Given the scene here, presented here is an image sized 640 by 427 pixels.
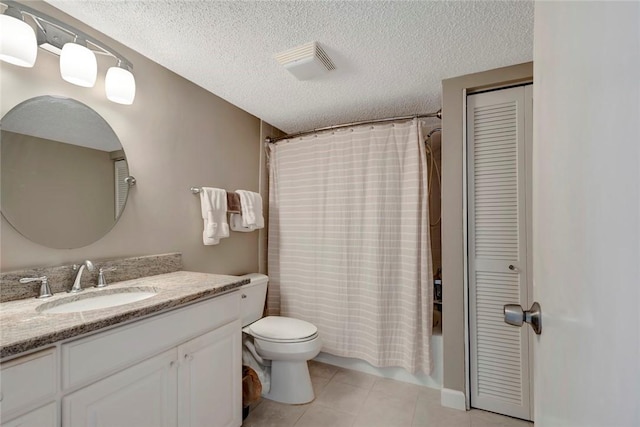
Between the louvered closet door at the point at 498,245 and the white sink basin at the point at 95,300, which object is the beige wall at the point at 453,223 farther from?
the white sink basin at the point at 95,300

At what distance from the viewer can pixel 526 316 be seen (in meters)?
0.66

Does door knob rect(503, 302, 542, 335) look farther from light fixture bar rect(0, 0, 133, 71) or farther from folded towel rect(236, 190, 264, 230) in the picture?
light fixture bar rect(0, 0, 133, 71)

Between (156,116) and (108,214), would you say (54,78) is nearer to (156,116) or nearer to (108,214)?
(156,116)

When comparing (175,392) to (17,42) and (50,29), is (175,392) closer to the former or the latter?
(17,42)

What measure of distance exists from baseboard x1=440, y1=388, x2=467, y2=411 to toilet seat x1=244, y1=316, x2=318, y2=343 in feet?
2.93

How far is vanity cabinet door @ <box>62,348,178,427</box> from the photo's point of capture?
2.85ft

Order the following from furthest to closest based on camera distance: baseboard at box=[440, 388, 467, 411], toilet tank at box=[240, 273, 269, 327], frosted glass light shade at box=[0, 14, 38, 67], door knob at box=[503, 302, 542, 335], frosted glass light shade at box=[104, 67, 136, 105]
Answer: toilet tank at box=[240, 273, 269, 327], baseboard at box=[440, 388, 467, 411], frosted glass light shade at box=[104, 67, 136, 105], frosted glass light shade at box=[0, 14, 38, 67], door knob at box=[503, 302, 542, 335]

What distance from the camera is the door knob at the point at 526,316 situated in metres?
0.62

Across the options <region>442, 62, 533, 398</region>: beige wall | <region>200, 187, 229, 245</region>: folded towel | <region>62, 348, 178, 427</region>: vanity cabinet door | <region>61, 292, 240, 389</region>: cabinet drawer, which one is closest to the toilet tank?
<region>200, 187, 229, 245</region>: folded towel

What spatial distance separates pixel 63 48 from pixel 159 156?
0.63m

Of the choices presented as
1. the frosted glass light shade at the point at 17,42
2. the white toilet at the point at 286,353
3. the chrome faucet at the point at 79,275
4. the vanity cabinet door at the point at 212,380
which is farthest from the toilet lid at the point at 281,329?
the frosted glass light shade at the point at 17,42

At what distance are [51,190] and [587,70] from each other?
1.79 meters

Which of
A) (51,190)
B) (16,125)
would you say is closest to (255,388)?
(51,190)

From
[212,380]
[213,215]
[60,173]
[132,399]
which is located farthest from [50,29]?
[212,380]
